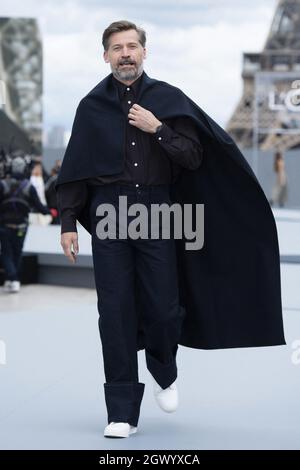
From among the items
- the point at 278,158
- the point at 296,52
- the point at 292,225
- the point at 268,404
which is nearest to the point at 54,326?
the point at 268,404

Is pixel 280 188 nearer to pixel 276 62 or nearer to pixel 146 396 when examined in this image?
pixel 146 396

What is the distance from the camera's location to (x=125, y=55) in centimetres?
441

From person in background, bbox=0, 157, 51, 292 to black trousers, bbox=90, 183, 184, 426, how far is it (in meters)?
6.34

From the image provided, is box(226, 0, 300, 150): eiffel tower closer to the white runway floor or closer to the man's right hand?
the white runway floor

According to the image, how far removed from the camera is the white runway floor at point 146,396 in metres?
4.44

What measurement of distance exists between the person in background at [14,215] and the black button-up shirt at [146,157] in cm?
622

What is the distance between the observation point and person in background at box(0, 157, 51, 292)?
10789 mm

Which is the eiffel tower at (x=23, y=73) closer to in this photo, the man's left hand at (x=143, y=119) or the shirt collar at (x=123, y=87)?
the shirt collar at (x=123, y=87)

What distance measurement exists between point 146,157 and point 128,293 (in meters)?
0.58

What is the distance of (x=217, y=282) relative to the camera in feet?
15.8

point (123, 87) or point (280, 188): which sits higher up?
point (123, 87)

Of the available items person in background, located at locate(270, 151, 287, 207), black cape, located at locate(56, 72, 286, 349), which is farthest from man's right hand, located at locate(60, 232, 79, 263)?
person in background, located at locate(270, 151, 287, 207)

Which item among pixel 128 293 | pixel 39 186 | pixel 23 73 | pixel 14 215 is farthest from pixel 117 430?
pixel 23 73

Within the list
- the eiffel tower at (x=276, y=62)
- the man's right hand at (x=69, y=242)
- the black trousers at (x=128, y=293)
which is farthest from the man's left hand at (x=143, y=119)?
the eiffel tower at (x=276, y=62)
